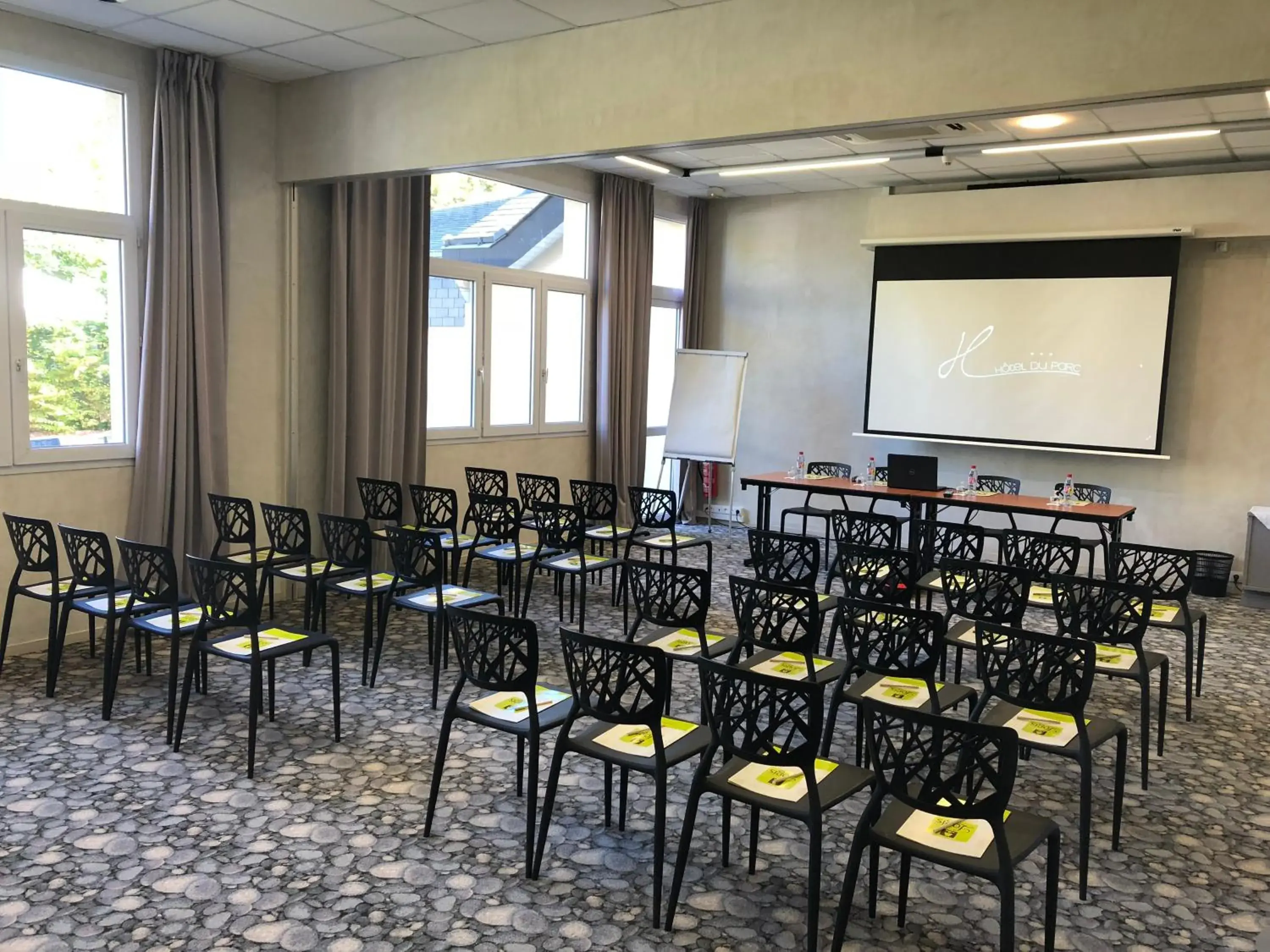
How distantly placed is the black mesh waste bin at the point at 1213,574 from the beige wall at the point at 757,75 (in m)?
5.23

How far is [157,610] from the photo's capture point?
4664mm

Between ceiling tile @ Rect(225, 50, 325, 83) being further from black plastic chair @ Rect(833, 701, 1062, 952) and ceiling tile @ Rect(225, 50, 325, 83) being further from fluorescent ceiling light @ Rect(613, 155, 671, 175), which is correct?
black plastic chair @ Rect(833, 701, 1062, 952)

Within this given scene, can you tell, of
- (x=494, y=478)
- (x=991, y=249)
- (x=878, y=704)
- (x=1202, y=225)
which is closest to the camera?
(x=878, y=704)

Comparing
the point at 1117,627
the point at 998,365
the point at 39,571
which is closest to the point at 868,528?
the point at 1117,627

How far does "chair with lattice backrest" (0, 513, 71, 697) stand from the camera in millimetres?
4695

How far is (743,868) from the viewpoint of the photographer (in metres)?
3.33

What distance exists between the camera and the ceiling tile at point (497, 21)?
500 cm

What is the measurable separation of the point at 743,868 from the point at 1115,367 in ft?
21.9

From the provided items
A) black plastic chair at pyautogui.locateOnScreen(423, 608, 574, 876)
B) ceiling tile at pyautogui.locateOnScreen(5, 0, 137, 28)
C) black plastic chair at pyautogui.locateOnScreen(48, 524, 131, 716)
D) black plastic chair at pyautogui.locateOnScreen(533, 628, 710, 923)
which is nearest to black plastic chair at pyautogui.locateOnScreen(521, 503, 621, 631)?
black plastic chair at pyautogui.locateOnScreen(48, 524, 131, 716)

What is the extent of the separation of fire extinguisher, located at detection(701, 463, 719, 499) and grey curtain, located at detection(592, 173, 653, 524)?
0.97 m

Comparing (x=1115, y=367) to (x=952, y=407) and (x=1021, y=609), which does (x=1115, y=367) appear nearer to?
(x=952, y=407)

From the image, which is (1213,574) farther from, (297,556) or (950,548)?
(297,556)

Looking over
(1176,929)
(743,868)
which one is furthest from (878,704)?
(1176,929)

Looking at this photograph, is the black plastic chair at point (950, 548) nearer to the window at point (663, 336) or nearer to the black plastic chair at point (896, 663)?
the black plastic chair at point (896, 663)
